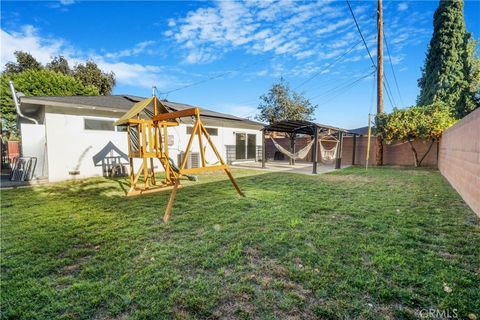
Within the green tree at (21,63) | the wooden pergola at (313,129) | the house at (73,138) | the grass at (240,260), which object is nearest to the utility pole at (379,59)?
the wooden pergola at (313,129)

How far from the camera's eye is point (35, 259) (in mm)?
2217

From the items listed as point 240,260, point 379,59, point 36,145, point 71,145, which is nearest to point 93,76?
point 36,145

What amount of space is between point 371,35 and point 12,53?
25.5 meters

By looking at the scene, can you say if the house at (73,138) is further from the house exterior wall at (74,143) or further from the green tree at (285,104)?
the green tree at (285,104)

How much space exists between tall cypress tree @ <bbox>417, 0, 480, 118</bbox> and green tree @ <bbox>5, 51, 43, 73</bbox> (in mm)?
30136

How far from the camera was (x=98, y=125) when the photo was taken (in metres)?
7.48

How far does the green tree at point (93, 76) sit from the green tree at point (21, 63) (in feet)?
10.0

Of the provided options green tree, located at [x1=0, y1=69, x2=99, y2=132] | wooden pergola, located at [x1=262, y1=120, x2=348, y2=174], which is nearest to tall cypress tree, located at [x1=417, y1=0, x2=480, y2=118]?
wooden pergola, located at [x1=262, y1=120, x2=348, y2=174]

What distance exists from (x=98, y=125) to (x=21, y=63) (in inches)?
734

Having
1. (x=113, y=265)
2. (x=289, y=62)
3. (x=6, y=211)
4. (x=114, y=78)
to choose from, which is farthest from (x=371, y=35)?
(x=114, y=78)

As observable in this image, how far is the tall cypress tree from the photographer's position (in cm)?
1474

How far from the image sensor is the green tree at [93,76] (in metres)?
19.7

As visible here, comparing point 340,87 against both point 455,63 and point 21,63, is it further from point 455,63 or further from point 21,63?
point 21,63

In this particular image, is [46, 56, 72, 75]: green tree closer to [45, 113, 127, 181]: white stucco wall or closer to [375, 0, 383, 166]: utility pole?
[45, 113, 127, 181]: white stucco wall
